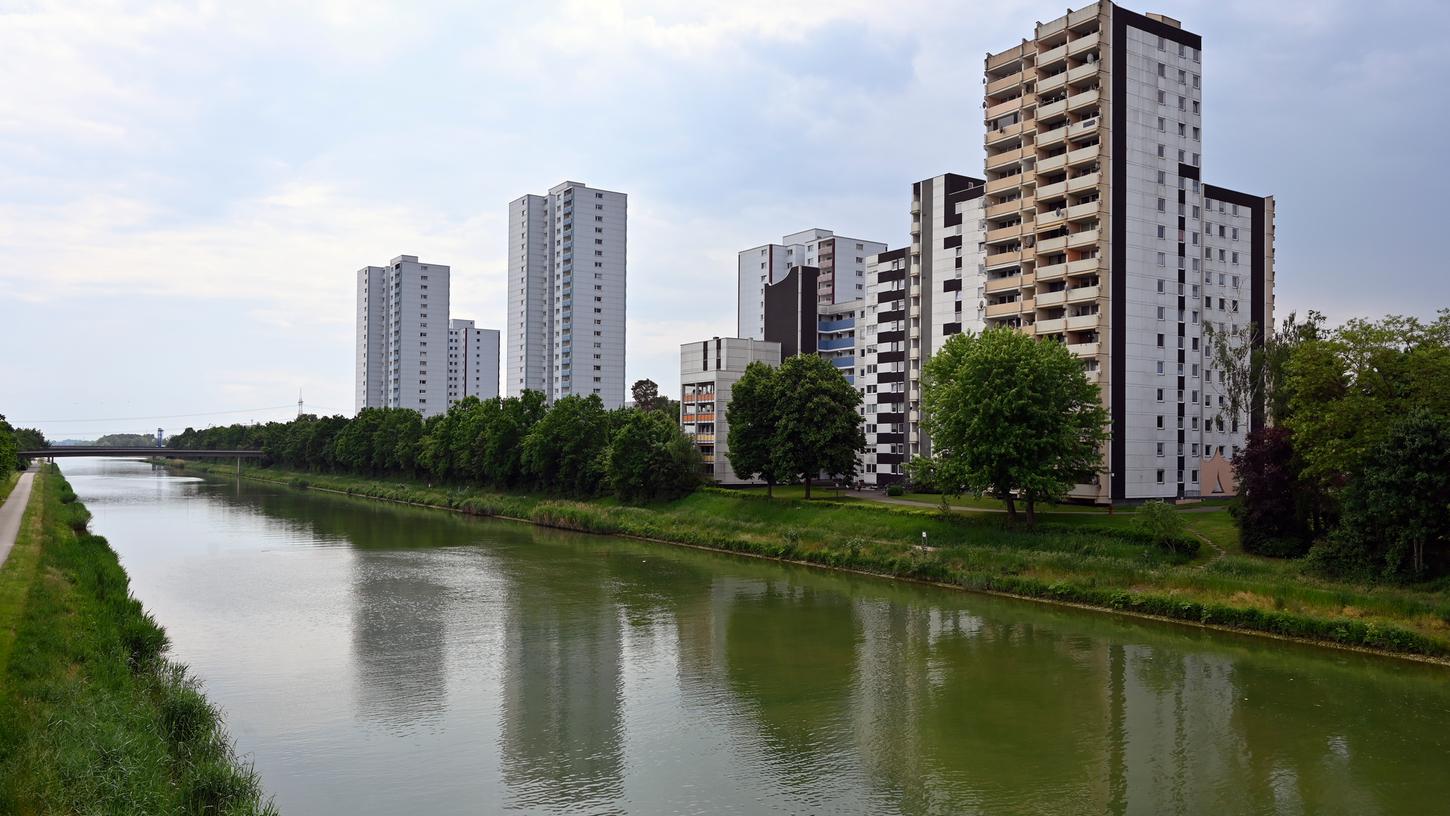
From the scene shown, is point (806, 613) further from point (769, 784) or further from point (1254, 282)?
point (1254, 282)

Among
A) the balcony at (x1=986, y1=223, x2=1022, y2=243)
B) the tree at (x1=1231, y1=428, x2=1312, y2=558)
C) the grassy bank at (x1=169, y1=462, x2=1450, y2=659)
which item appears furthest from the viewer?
the balcony at (x1=986, y1=223, x2=1022, y2=243)

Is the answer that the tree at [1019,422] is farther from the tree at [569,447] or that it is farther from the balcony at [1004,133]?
the tree at [569,447]

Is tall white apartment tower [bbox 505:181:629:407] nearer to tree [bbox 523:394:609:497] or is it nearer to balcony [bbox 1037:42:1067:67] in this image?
tree [bbox 523:394:609:497]

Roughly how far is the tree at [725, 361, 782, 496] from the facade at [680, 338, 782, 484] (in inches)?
617

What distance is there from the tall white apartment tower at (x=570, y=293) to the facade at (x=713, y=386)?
149 feet

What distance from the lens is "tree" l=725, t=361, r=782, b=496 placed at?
6006cm

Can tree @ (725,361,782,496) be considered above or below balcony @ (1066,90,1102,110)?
below

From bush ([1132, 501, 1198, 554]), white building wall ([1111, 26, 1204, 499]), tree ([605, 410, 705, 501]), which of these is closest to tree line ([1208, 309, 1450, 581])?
bush ([1132, 501, 1198, 554])

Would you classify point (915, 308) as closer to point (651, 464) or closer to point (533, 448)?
point (651, 464)

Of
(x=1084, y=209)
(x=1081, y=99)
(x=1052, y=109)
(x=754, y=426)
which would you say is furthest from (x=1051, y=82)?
(x=754, y=426)

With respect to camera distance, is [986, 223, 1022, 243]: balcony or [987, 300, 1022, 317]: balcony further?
[987, 300, 1022, 317]: balcony

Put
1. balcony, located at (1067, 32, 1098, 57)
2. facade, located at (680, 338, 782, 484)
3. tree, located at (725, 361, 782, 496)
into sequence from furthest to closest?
facade, located at (680, 338, 782, 484) → tree, located at (725, 361, 782, 496) → balcony, located at (1067, 32, 1098, 57)

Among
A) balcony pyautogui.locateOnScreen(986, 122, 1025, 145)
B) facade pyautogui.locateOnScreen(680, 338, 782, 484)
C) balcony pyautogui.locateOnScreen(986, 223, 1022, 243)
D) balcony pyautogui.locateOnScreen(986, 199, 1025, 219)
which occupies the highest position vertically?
balcony pyautogui.locateOnScreen(986, 122, 1025, 145)

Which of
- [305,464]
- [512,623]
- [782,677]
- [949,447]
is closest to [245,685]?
[512,623]
